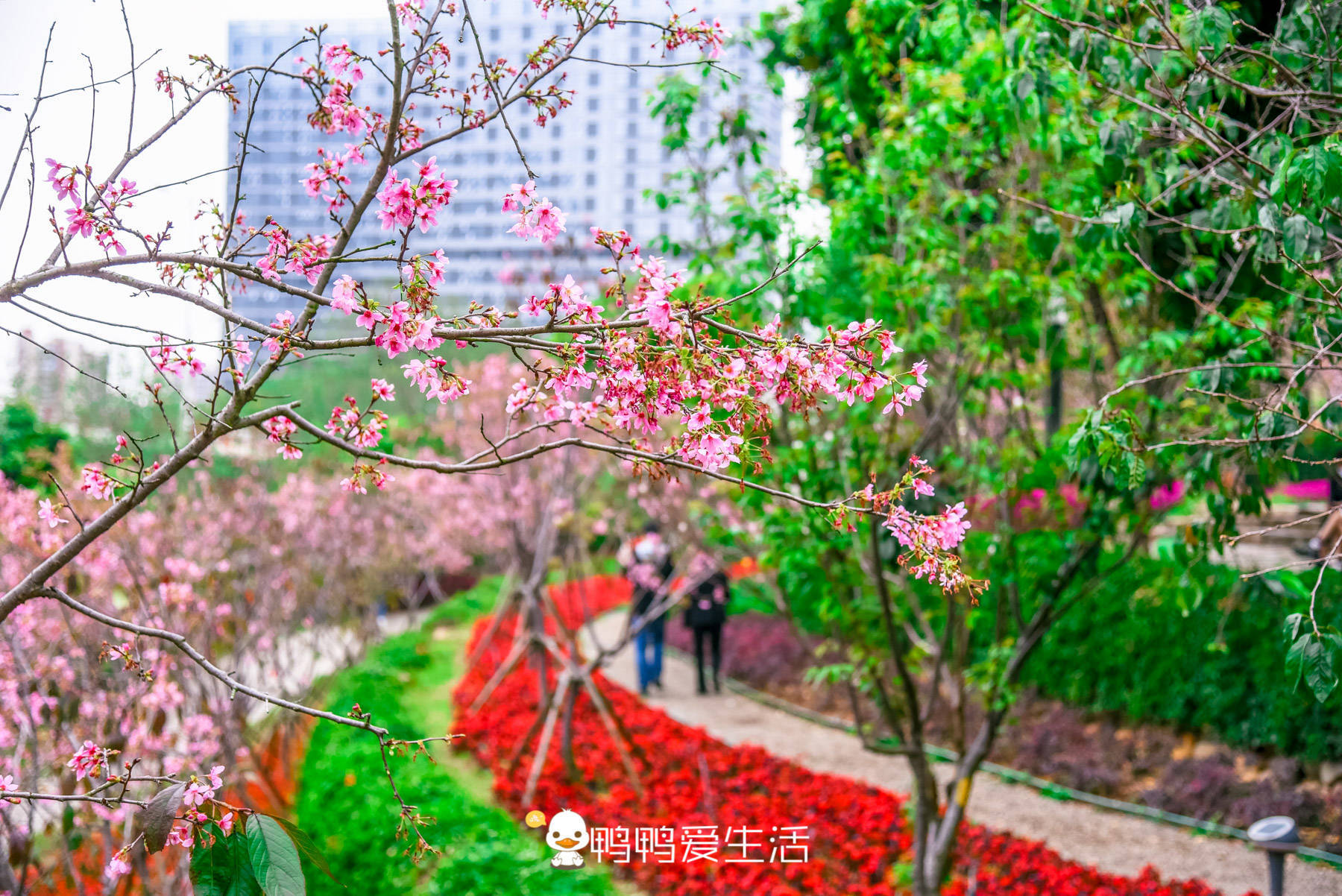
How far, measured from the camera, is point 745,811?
15.5ft

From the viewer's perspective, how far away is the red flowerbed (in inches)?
157

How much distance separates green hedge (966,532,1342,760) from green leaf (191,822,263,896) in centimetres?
319

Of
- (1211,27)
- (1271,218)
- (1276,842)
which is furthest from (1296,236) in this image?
(1276,842)

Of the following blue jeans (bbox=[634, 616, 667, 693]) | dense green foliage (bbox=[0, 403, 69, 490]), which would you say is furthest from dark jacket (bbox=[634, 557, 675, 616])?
dense green foliage (bbox=[0, 403, 69, 490])

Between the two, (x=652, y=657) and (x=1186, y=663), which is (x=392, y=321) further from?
(x=652, y=657)

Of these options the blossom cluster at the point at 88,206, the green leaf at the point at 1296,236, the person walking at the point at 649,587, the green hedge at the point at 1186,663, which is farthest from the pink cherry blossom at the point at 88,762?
the person walking at the point at 649,587

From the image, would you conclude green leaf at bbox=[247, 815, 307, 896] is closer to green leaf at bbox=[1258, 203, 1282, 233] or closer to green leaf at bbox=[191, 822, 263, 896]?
green leaf at bbox=[191, 822, 263, 896]

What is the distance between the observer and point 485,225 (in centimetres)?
4722

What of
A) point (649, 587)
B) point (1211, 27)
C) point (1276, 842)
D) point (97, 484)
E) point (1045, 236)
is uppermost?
point (1211, 27)

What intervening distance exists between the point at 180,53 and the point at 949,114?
101 inches

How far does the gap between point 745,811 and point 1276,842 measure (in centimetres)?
246

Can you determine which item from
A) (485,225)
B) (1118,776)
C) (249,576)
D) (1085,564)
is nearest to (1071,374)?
(1118,776)

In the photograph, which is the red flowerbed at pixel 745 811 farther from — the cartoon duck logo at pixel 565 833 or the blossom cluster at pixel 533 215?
Result: the blossom cluster at pixel 533 215

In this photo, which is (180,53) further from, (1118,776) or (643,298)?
(1118,776)
